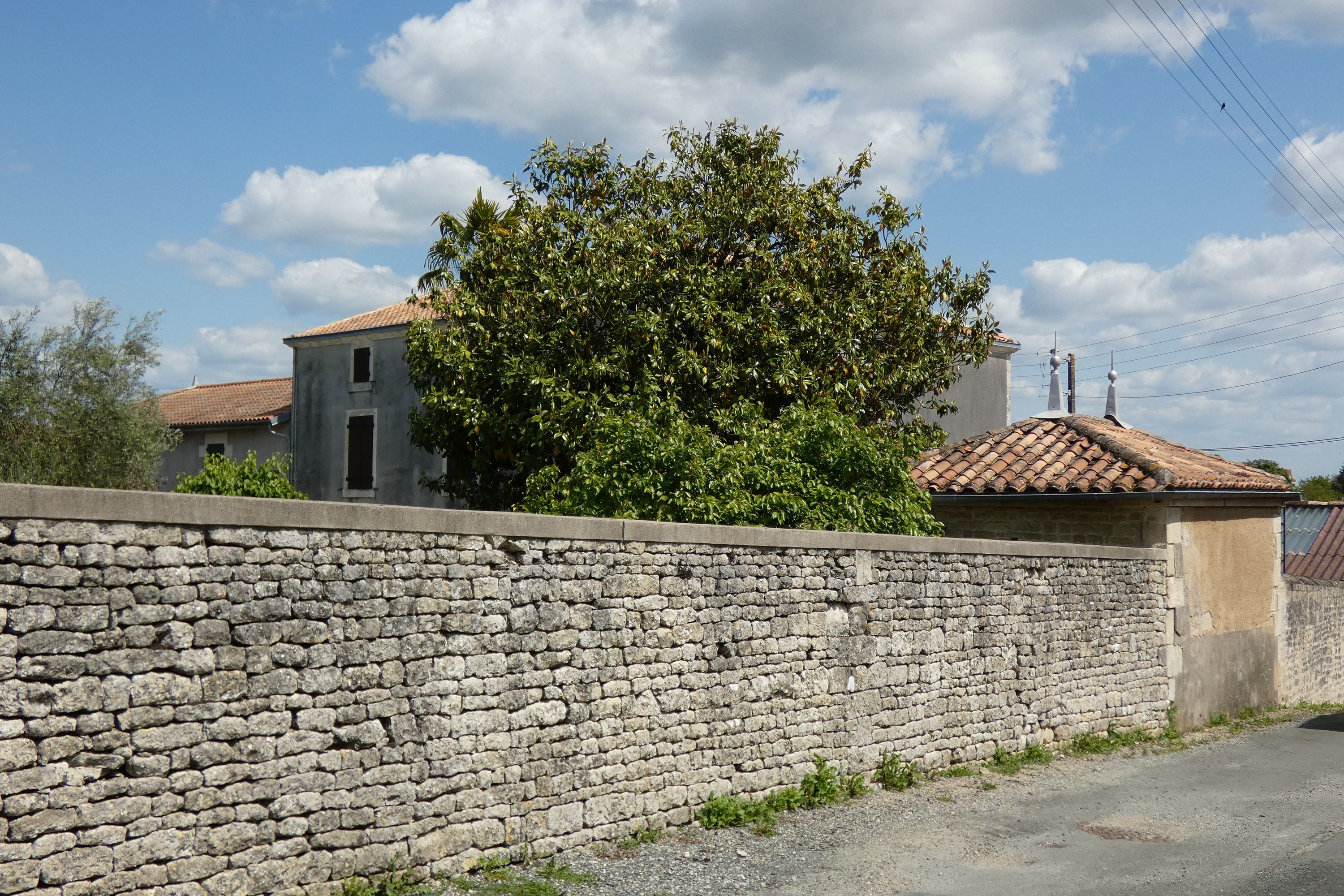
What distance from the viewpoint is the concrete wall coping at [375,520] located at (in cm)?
457

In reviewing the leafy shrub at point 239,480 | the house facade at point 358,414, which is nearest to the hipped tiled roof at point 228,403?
A: the house facade at point 358,414

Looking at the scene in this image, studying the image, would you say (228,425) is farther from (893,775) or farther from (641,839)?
(641,839)

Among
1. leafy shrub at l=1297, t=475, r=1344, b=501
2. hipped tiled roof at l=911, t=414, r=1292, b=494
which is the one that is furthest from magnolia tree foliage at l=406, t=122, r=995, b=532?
leafy shrub at l=1297, t=475, r=1344, b=501

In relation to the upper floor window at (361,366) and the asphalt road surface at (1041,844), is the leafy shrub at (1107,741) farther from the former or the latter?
the upper floor window at (361,366)

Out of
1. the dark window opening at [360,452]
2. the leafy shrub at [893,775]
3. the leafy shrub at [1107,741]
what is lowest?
the leafy shrub at [1107,741]

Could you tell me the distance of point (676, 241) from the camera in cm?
1573

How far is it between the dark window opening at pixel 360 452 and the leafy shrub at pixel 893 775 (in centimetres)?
2249

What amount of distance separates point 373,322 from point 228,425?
628cm

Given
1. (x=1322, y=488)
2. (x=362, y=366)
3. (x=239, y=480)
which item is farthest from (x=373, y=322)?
(x=1322, y=488)

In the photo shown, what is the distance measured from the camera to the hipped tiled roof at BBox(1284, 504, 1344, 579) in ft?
82.3

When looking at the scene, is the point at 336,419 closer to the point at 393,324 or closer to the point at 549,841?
the point at 393,324

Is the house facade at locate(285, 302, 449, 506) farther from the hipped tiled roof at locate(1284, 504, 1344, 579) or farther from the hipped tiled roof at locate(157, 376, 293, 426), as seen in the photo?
the hipped tiled roof at locate(1284, 504, 1344, 579)

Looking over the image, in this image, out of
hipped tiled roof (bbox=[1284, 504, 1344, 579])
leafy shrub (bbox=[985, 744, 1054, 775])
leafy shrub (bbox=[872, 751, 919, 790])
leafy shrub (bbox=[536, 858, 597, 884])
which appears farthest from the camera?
hipped tiled roof (bbox=[1284, 504, 1344, 579])

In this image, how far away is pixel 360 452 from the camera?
3012 centimetres
